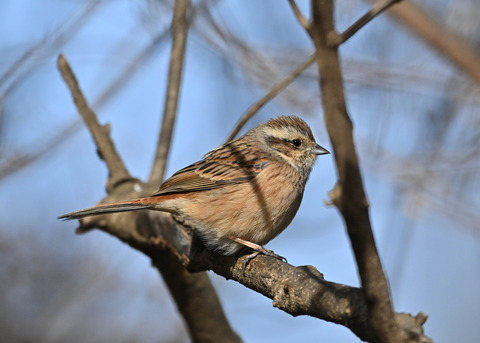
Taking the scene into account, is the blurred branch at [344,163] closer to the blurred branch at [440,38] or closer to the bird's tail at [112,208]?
the bird's tail at [112,208]

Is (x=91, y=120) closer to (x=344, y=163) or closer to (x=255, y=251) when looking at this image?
(x=255, y=251)

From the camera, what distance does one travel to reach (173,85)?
18.1ft

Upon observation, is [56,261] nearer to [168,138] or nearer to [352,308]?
[168,138]

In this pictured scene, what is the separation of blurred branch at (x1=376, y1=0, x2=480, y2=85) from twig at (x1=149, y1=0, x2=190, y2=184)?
2.28 metres

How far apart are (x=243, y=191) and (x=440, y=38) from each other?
2.84 metres

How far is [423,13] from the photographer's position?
20.9ft

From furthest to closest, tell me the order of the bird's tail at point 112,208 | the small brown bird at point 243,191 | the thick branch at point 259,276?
1. the small brown bird at point 243,191
2. the bird's tail at point 112,208
3. the thick branch at point 259,276

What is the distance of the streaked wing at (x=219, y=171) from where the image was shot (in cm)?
454

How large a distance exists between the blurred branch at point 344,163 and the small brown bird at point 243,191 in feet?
6.27

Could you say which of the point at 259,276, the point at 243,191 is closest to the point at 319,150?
the point at 243,191

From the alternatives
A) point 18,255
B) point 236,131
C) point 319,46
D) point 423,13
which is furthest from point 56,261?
point 319,46

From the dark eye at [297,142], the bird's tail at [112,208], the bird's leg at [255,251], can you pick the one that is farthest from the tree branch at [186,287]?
the dark eye at [297,142]

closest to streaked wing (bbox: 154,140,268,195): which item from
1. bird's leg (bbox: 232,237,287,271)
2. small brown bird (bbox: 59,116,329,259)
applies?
small brown bird (bbox: 59,116,329,259)

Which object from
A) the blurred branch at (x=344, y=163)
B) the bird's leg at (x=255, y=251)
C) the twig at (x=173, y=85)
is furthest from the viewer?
the twig at (x=173, y=85)
